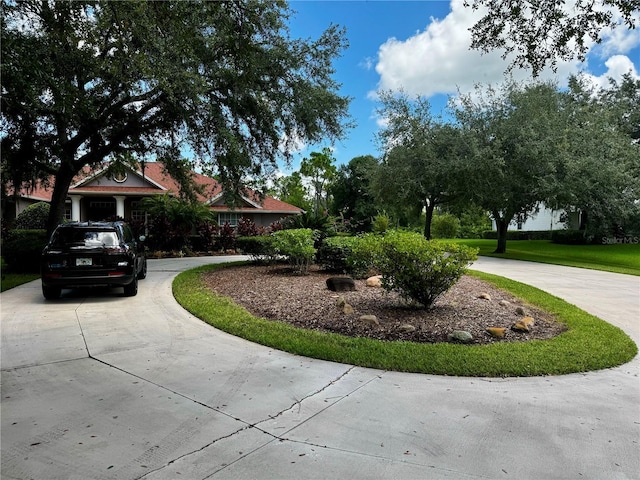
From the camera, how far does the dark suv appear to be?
734cm

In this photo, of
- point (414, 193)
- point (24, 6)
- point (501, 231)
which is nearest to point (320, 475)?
point (24, 6)

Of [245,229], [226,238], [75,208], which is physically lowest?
[226,238]

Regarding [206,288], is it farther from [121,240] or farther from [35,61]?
[35,61]

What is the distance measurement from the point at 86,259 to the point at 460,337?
6.56 metres

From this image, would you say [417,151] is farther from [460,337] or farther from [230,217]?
[460,337]

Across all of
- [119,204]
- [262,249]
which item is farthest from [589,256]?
[119,204]

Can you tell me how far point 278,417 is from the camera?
3.22m

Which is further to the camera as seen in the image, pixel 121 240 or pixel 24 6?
pixel 121 240

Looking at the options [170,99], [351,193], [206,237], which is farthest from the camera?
[351,193]

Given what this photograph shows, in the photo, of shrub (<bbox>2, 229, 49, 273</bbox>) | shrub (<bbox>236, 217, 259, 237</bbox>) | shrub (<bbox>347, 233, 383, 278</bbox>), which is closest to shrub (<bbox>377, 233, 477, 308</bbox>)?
shrub (<bbox>347, 233, 383, 278</bbox>)

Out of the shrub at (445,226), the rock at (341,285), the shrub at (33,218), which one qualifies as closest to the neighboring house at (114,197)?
the shrub at (33,218)

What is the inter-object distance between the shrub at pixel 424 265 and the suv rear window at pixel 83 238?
17.2 feet

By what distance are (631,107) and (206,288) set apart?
36.2 m

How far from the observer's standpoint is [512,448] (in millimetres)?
2803
